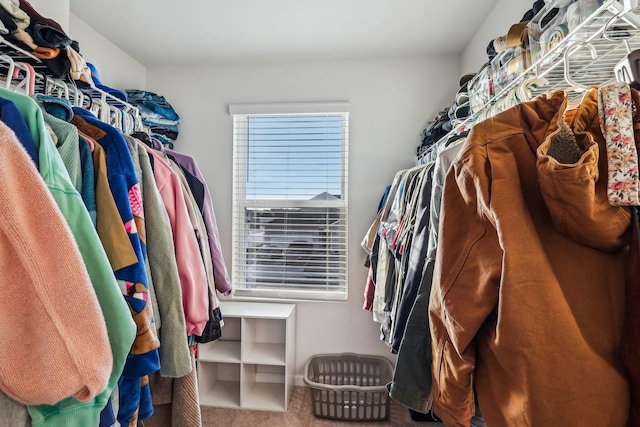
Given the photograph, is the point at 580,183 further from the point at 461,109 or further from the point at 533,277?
the point at 461,109

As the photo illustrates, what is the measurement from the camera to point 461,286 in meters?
0.71

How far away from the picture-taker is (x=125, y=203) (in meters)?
0.86

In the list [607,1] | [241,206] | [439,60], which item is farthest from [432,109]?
[607,1]

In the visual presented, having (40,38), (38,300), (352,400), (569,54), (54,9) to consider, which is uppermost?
(54,9)

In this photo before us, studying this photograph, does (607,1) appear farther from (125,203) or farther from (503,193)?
(125,203)

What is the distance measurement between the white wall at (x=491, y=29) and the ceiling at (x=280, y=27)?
51 mm

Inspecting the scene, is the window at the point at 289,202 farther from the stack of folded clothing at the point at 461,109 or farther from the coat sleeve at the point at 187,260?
the coat sleeve at the point at 187,260

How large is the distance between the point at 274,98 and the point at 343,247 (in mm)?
1272

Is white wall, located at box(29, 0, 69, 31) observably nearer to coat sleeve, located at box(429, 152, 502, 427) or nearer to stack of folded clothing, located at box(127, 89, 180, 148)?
stack of folded clothing, located at box(127, 89, 180, 148)

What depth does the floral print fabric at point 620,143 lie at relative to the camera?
586 mm

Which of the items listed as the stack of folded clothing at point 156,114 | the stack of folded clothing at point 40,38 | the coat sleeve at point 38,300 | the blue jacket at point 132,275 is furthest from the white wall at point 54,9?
Answer: the coat sleeve at point 38,300

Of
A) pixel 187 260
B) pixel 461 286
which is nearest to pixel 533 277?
pixel 461 286

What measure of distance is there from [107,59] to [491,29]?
96.9 inches

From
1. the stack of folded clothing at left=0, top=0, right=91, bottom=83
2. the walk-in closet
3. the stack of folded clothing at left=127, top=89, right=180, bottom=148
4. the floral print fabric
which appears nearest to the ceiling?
the walk-in closet
